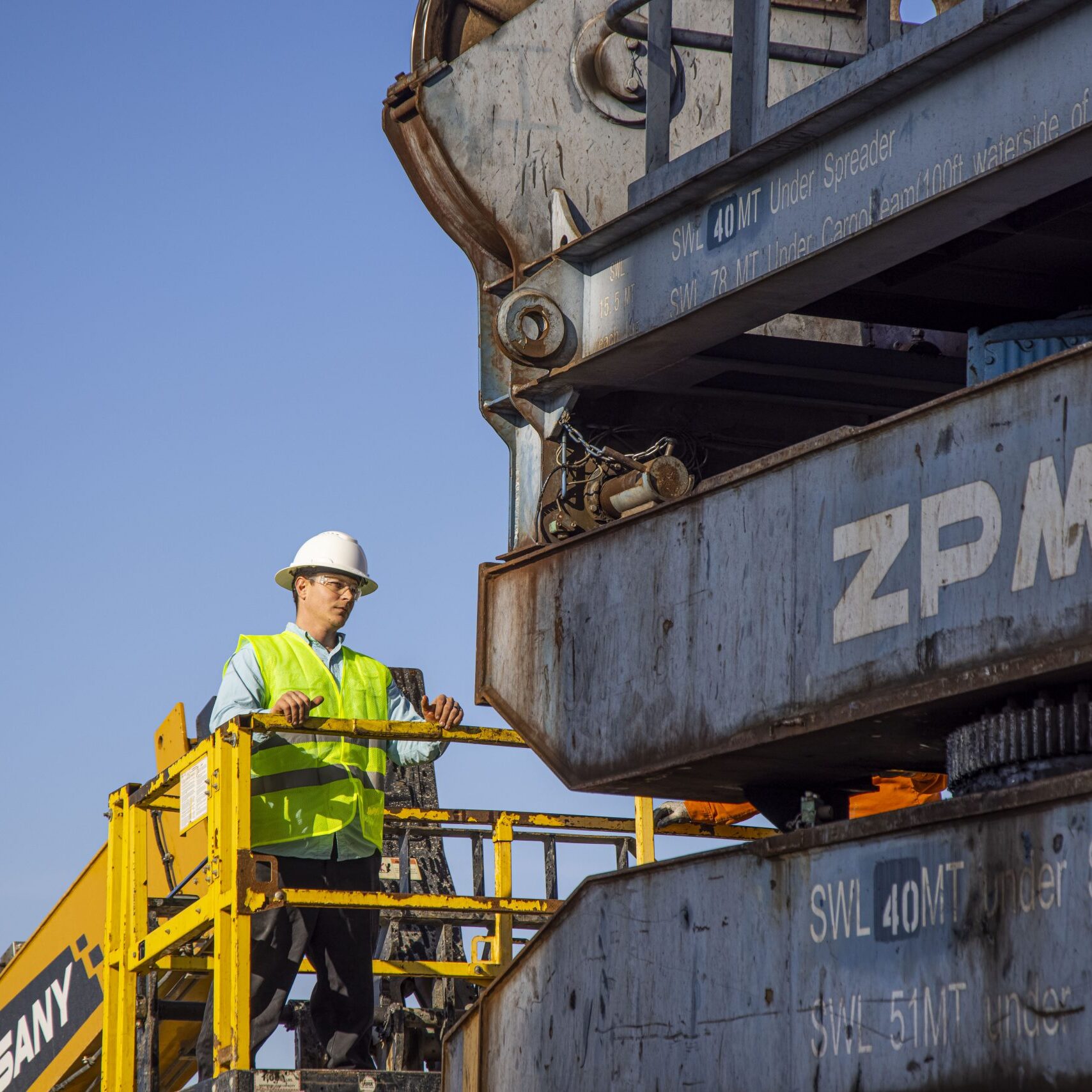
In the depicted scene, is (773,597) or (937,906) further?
(773,597)

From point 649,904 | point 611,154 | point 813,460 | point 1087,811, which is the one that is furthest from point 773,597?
point 611,154

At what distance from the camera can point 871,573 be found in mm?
5434

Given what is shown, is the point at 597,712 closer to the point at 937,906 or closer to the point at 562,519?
the point at 562,519

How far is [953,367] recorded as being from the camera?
7.69 m

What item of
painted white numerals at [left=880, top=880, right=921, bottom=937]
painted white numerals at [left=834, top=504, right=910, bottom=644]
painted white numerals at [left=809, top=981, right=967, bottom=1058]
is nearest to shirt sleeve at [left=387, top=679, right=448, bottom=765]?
painted white numerals at [left=834, top=504, right=910, bottom=644]

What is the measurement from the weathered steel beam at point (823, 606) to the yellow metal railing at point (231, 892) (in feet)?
2.10

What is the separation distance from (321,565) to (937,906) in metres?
3.19

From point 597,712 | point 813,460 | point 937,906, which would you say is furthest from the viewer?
point 597,712

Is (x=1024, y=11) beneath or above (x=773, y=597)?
above

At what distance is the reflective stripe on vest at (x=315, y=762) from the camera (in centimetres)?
686

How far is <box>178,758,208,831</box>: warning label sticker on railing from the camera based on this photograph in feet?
22.3

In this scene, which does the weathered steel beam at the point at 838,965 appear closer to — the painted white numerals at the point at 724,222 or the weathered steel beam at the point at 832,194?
the weathered steel beam at the point at 832,194

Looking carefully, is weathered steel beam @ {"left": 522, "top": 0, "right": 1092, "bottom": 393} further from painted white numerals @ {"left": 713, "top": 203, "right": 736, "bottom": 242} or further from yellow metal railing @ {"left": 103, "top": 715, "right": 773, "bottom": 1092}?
yellow metal railing @ {"left": 103, "top": 715, "right": 773, "bottom": 1092}

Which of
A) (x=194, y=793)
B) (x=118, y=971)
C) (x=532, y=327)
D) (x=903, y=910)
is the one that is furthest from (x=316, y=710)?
(x=903, y=910)
